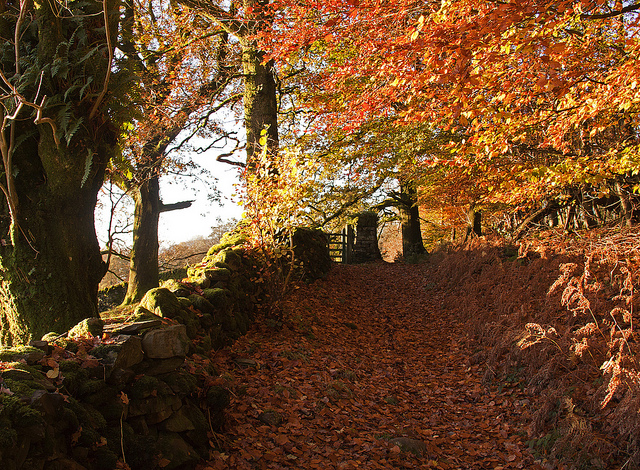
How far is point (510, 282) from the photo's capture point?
8164 millimetres

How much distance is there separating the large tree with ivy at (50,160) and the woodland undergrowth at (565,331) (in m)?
4.94

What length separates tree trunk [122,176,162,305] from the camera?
10.6m

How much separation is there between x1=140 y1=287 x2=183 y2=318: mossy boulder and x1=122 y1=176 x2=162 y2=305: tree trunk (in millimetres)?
6535

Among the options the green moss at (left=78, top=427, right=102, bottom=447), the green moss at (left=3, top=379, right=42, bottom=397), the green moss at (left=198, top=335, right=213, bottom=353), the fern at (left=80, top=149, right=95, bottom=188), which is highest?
the fern at (left=80, top=149, right=95, bottom=188)

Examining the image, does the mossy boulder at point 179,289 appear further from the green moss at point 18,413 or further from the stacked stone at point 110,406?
the green moss at point 18,413

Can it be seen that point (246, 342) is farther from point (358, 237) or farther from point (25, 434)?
point (358, 237)

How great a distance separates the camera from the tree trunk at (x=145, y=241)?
34.9ft

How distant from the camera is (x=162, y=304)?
436 centimetres

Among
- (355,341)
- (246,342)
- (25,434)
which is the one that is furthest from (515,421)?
(25,434)

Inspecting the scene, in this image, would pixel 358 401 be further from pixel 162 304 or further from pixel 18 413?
pixel 18 413

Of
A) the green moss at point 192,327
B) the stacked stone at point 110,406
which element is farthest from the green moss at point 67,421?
the green moss at point 192,327

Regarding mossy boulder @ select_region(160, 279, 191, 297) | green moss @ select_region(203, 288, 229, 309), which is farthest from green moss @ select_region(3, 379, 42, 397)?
green moss @ select_region(203, 288, 229, 309)

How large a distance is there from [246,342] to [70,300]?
2.33 metres

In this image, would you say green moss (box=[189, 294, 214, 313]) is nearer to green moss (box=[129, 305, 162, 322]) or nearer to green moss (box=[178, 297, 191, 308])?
green moss (box=[178, 297, 191, 308])
